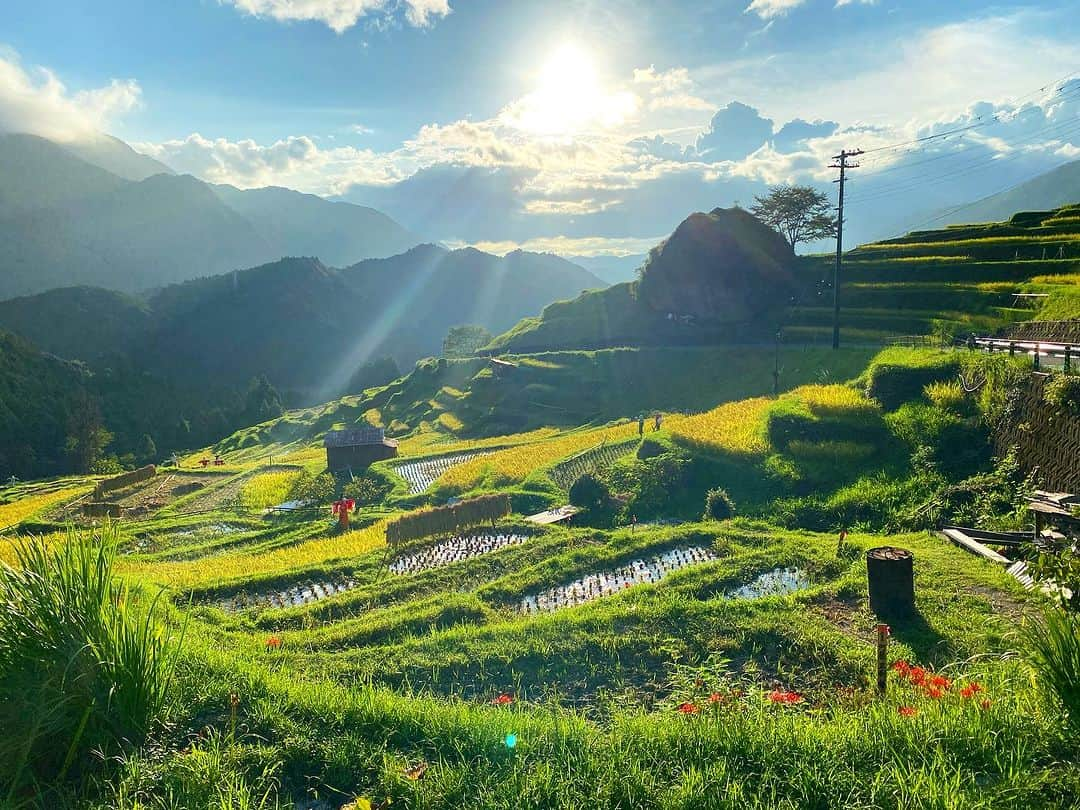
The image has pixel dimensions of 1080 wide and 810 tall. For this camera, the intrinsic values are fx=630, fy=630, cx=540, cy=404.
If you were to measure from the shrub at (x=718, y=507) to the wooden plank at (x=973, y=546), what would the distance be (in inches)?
203

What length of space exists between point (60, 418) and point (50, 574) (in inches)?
4043

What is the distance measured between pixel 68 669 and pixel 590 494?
49.7 ft

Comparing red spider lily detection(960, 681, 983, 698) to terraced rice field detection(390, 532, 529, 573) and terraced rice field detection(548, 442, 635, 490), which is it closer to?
terraced rice field detection(390, 532, 529, 573)

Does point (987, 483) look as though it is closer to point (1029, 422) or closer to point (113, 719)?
point (1029, 422)

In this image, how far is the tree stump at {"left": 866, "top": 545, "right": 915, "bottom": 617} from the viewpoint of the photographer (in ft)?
29.2

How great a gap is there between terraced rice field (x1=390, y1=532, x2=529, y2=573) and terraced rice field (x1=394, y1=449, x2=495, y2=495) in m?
9.56

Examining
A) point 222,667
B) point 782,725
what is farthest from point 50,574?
point 782,725

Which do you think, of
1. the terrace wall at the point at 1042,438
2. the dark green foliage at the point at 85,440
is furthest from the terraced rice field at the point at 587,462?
the dark green foliage at the point at 85,440

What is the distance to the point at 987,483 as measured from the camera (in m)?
14.5

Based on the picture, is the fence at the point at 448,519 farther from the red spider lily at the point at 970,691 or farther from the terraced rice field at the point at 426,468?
the red spider lily at the point at 970,691

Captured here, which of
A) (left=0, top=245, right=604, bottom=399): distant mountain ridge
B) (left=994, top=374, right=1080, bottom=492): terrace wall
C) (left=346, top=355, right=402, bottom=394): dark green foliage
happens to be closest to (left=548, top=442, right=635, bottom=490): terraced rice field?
(left=994, top=374, right=1080, bottom=492): terrace wall

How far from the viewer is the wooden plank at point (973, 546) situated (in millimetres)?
10828

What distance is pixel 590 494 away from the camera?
1839cm

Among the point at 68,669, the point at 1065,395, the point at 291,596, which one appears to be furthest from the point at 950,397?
the point at 68,669
